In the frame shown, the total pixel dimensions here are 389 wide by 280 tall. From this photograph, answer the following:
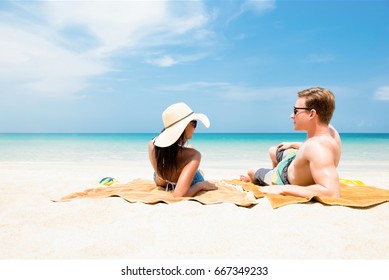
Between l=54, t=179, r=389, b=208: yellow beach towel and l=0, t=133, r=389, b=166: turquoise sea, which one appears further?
l=0, t=133, r=389, b=166: turquoise sea

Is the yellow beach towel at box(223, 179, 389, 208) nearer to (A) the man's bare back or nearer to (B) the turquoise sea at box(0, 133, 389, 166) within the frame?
(A) the man's bare back

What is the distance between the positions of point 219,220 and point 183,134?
4.28 ft

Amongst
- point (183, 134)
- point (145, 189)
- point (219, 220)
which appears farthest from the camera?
point (145, 189)

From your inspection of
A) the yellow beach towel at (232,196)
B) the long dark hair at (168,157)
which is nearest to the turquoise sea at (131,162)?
the yellow beach towel at (232,196)

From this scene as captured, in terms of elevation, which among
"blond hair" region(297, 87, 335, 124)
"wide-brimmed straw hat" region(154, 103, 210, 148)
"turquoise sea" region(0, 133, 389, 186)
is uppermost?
"blond hair" region(297, 87, 335, 124)

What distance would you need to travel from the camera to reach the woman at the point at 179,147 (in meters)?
3.97

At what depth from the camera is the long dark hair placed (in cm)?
411

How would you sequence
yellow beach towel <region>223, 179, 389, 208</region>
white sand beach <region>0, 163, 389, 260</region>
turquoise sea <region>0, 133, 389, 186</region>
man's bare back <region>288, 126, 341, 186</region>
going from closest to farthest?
1. white sand beach <region>0, 163, 389, 260</region>
2. yellow beach towel <region>223, 179, 389, 208</region>
3. man's bare back <region>288, 126, 341, 186</region>
4. turquoise sea <region>0, 133, 389, 186</region>

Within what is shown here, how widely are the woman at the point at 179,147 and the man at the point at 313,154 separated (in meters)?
1.10

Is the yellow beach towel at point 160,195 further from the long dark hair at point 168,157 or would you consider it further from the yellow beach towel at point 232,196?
the long dark hair at point 168,157

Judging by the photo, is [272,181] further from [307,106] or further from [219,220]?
[219,220]

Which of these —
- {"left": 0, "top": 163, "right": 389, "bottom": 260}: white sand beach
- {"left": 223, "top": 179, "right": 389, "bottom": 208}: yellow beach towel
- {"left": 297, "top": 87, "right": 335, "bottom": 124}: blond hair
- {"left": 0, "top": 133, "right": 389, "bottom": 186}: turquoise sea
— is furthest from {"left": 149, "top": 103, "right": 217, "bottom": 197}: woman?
{"left": 0, "top": 133, "right": 389, "bottom": 186}: turquoise sea

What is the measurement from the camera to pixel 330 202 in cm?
362

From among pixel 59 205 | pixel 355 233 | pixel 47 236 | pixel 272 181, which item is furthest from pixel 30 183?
pixel 355 233
